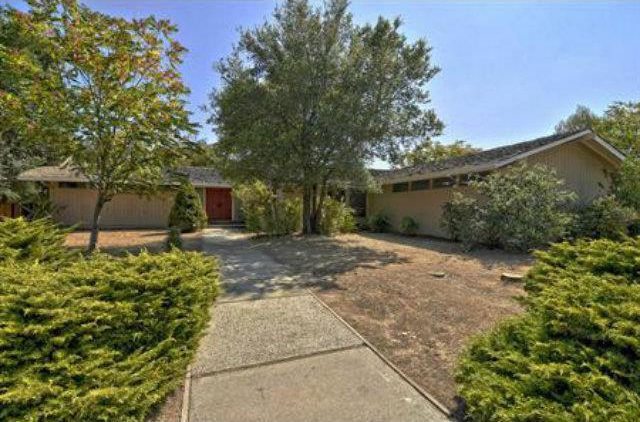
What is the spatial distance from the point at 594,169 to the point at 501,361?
14.2m

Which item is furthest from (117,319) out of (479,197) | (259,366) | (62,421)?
(479,197)

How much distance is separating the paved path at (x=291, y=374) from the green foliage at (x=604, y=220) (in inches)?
405

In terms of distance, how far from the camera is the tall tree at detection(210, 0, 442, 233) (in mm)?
10422

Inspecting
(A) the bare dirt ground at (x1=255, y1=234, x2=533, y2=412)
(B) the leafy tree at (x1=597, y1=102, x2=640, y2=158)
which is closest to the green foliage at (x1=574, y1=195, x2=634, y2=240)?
(A) the bare dirt ground at (x1=255, y1=234, x2=533, y2=412)

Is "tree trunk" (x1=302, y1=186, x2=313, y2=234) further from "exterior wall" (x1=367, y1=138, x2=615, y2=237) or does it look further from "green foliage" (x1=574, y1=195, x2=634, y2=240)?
"green foliage" (x1=574, y1=195, x2=634, y2=240)

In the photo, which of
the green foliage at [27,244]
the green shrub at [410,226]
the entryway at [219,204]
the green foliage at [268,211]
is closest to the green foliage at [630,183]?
the green shrub at [410,226]

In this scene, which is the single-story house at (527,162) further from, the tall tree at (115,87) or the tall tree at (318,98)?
the tall tree at (115,87)

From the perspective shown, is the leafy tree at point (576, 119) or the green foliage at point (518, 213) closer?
the green foliage at point (518, 213)

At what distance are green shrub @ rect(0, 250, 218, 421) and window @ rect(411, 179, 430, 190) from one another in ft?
42.5

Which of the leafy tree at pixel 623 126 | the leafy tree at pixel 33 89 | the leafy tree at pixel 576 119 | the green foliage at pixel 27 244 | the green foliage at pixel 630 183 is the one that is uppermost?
the leafy tree at pixel 576 119

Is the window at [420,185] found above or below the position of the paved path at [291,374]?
above

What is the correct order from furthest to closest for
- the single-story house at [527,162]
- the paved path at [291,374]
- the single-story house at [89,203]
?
the single-story house at [89,203] → the single-story house at [527,162] → the paved path at [291,374]

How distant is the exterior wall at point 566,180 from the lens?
12.1 m

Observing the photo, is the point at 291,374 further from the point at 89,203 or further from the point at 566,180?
the point at 89,203
